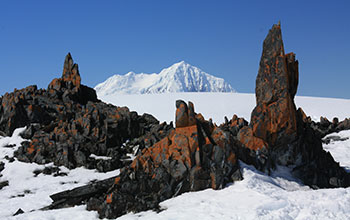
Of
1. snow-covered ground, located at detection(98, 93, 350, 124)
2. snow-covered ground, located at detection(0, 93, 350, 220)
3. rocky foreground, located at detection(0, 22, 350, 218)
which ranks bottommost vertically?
snow-covered ground, located at detection(0, 93, 350, 220)

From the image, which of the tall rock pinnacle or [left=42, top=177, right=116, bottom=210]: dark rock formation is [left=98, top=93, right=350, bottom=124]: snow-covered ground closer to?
the tall rock pinnacle

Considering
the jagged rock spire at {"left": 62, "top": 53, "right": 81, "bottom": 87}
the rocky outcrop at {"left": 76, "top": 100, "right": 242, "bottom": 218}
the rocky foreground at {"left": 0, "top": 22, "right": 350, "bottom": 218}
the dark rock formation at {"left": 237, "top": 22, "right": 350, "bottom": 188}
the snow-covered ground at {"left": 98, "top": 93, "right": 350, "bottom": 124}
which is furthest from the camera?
the snow-covered ground at {"left": 98, "top": 93, "right": 350, "bottom": 124}

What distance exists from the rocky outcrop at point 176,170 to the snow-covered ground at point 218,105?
3817 cm

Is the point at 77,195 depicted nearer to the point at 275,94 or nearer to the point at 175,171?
the point at 175,171

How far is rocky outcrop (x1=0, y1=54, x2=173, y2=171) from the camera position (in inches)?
1138

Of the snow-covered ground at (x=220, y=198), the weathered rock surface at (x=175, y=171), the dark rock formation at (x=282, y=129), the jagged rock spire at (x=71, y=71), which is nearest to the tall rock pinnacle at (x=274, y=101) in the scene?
the dark rock formation at (x=282, y=129)

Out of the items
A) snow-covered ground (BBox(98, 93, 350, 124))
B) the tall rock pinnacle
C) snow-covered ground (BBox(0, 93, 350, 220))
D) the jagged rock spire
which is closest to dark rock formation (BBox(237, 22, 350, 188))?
the tall rock pinnacle

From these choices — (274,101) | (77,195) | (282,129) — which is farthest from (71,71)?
(282,129)

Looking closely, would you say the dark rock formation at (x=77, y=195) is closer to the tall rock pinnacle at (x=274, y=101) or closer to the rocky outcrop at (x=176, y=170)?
the rocky outcrop at (x=176, y=170)

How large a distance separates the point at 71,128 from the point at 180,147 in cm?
1781

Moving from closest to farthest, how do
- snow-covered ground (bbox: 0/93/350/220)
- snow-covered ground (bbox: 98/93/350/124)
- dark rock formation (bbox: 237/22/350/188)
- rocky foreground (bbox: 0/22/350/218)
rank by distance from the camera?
1. snow-covered ground (bbox: 0/93/350/220)
2. rocky foreground (bbox: 0/22/350/218)
3. dark rock formation (bbox: 237/22/350/188)
4. snow-covered ground (bbox: 98/93/350/124)

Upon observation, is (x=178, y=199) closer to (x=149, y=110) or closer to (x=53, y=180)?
(x=53, y=180)

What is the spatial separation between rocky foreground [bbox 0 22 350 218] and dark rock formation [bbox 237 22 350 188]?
0.21 ft

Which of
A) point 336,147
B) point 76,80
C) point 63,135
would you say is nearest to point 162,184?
point 63,135
